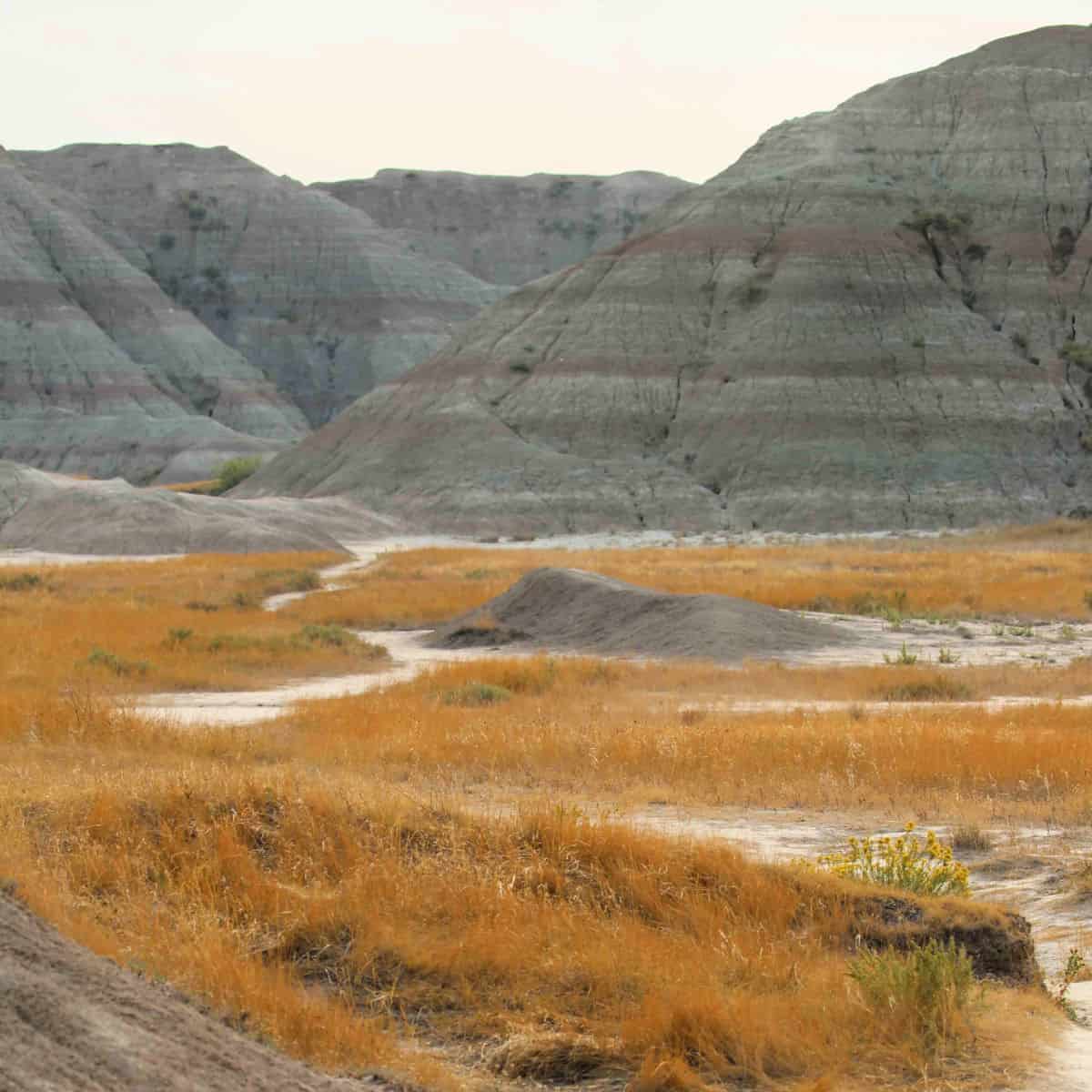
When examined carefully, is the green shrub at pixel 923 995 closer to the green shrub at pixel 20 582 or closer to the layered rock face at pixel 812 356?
the green shrub at pixel 20 582

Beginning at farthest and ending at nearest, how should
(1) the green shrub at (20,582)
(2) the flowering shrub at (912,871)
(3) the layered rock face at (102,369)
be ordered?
(3) the layered rock face at (102,369), (1) the green shrub at (20,582), (2) the flowering shrub at (912,871)

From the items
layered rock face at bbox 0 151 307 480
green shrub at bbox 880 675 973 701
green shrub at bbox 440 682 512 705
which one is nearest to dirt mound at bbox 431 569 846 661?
green shrub at bbox 880 675 973 701

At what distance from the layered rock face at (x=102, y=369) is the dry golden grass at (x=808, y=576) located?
65355 mm

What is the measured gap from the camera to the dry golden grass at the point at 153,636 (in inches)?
906

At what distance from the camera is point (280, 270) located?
144750 mm

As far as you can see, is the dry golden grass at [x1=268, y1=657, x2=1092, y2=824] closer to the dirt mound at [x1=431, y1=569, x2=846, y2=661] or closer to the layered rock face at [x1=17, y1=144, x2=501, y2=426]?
the dirt mound at [x1=431, y1=569, x2=846, y2=661]

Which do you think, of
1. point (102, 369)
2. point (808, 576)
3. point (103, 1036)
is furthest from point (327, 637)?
point (102, 369)

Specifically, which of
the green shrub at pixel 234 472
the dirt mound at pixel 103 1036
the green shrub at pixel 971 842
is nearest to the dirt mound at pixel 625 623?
the green shrub at pixel 971 842

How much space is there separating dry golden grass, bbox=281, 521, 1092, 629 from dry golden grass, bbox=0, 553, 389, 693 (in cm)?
277

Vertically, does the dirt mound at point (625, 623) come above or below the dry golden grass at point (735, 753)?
below

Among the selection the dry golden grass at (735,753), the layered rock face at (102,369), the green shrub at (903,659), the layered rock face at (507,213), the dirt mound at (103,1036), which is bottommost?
the green shrub at (903,659)

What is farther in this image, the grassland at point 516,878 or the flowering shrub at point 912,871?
the flowering shrub at point 912,871

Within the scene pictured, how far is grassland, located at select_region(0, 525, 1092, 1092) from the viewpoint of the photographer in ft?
22.1

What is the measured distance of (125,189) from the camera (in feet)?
488
